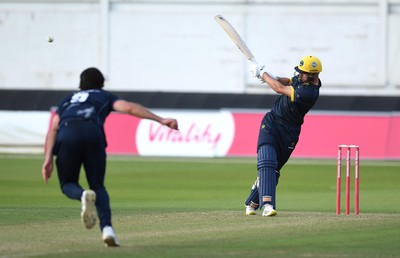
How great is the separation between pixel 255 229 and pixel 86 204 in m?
2.69

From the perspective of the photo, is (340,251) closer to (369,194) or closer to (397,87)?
(369,194)

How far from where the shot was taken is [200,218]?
1333 centimetres

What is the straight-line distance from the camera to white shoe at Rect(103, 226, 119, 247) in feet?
33.2

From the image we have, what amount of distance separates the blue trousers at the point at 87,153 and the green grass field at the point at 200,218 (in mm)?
465

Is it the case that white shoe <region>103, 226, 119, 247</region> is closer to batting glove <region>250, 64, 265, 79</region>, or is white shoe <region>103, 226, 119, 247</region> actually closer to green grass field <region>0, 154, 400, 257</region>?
green grass field <region>0, 154, 400, 257</region>

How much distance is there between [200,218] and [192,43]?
84.0 feet

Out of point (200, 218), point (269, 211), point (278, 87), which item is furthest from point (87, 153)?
point (269, 211)

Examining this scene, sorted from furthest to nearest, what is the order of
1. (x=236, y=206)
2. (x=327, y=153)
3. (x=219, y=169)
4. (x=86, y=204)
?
(x=327, y=153) → (x=219, y=169) → (x=236, y=206) → (x=86, y=204)

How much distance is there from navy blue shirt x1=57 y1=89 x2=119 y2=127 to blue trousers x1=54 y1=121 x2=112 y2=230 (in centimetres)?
6

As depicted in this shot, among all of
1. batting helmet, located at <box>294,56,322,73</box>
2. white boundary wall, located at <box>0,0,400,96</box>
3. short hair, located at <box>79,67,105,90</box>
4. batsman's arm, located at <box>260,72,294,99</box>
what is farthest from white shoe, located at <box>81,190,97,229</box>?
white boundary wall, located at <box>0,0,400,96</box>

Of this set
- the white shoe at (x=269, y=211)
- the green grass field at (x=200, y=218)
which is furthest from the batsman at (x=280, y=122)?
the green grass field at (x=200, y=218)

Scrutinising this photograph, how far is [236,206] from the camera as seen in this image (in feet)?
54.6

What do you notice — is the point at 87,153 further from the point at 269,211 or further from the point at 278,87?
the point at 269,211

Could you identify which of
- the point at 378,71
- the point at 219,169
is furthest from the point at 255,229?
the point at 378,71
